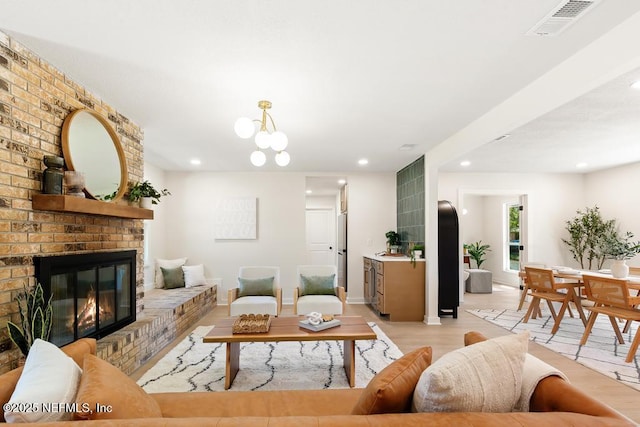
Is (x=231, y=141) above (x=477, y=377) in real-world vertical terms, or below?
above

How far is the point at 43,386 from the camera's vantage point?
1188 millimetres

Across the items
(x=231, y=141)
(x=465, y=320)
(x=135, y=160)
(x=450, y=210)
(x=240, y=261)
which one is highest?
(x=231, y=141)

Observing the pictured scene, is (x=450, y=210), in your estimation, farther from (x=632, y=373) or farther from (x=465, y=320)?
(x=632, y=373)

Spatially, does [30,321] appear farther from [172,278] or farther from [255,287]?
[172,278]

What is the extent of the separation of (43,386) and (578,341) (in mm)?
4927

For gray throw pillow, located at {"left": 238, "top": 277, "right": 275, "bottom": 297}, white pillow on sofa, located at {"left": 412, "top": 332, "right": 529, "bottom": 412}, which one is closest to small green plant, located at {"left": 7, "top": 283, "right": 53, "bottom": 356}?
white pillow on sofa, located at {"left": 412, "top": 332, "right": 529, "bottom": 412}

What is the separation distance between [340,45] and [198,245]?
4997 mm

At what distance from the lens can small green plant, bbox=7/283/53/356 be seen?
A: 6.60 ft

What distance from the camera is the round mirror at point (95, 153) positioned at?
261 cm

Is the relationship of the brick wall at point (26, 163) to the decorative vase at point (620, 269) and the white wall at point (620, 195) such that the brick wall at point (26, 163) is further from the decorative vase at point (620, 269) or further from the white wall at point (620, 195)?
the white wall at point (620, 195)

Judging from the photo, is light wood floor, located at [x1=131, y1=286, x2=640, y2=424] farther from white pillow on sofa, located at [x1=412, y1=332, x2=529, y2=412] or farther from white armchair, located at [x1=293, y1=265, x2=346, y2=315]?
white pillow on sofa, located at [x1=412, y1=332, x2=529, y2=412]

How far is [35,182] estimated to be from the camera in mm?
2301

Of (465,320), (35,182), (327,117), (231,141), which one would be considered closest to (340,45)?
(327,117)

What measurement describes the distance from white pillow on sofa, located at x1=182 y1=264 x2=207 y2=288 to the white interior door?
4.03 metres
